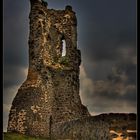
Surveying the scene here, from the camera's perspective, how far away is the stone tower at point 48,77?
81.9 ft

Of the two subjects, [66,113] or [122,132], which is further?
[66,113]

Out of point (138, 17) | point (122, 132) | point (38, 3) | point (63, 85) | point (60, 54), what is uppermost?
point (38, 3)

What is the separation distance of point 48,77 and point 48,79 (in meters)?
0.11

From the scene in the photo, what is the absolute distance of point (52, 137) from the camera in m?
22.8

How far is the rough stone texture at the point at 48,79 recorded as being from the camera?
81.9ft

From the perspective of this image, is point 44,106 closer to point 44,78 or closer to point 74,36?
point 44,78

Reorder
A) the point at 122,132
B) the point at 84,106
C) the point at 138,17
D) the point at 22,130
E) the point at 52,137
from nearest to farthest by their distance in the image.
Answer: the point at 138,17, the point at 122,132, the point at 52,137, the point at 22,130, the point at 84,106

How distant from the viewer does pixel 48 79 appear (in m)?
26.2

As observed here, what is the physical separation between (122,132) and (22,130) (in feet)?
40.7

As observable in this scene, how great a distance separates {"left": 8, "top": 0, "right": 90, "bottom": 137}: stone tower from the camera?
81.9 ft

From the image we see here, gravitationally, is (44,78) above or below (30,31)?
below

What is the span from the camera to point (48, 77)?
26188 millimetres

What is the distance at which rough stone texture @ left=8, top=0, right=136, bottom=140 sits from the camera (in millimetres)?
24953

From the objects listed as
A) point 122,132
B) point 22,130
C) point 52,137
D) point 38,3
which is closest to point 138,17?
point 122,132
